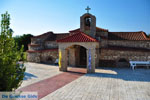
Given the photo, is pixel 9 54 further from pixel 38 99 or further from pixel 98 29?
pixel 98 29

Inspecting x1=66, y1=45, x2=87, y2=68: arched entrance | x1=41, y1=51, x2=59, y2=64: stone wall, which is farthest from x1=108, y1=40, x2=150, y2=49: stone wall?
x1=41, y1=51, x2=59, y2=64: stone wall

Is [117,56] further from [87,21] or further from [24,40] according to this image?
[24,40]


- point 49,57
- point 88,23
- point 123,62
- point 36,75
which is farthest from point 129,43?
point 36,75

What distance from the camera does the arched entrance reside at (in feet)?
49.4

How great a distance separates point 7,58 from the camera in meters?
3.05

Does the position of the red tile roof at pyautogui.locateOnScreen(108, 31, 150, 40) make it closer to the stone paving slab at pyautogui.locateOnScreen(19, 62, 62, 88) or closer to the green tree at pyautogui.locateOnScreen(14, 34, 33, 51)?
the stone paving slab at pyautogui.locateOnScreen(19, 62, 62, 88)

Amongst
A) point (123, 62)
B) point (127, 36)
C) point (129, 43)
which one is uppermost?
point (127, 36)

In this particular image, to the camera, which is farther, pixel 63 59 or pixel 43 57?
pixel 43 57

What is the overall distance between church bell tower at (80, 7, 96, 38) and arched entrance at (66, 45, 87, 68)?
2.35 metres

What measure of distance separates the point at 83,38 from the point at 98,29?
593 cm

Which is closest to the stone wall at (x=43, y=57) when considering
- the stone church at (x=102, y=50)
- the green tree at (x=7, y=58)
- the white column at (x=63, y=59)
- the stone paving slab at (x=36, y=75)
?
the stone church at (x=102, y=50)

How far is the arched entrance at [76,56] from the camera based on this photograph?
1507 cm

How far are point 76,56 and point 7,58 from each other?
1240 centimetres

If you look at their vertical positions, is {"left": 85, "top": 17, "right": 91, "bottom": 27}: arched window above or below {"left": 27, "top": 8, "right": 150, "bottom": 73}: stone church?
above
